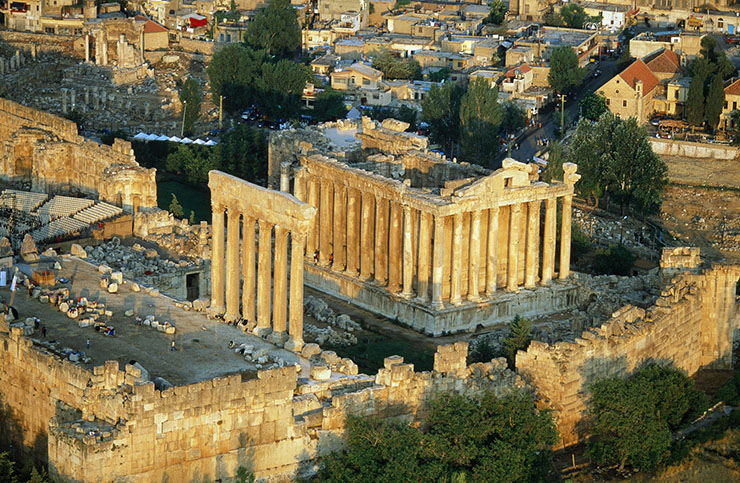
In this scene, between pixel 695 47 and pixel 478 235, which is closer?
pixel 478 235

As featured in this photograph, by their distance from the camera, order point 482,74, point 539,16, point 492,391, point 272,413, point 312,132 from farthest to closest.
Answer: point 539,16
point 482,74
point 312,132
point 492,391
point 272,413

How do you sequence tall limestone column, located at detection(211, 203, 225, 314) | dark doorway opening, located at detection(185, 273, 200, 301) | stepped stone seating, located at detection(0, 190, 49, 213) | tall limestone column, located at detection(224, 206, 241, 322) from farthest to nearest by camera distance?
stepped stone seating, located at detection(0, 190, 49, 213) → dark doorway opening, located at detection(185, 273, 200, 301) → tall limestone column, located at detection(211, 203, 225, 314) → tall limestone column, located at detection(224, 206, 241, 322)

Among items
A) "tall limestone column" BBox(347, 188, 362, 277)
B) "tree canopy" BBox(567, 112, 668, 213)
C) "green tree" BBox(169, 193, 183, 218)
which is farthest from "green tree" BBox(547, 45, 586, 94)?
"tall limestone column" BBox(347, 188, 362, 277)

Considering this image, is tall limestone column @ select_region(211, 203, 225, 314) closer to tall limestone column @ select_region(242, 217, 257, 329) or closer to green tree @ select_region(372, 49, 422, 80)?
tall limestone column @ select_region(242, 217, 257, 329)

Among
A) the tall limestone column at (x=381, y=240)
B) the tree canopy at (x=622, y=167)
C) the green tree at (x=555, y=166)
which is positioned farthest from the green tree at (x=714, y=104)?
the tall limestone column at (x=381, y=240)

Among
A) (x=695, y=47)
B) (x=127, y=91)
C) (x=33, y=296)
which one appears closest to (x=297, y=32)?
(x=127, y=91)

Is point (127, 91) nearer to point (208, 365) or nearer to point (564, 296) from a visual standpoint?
point (564, 296)
